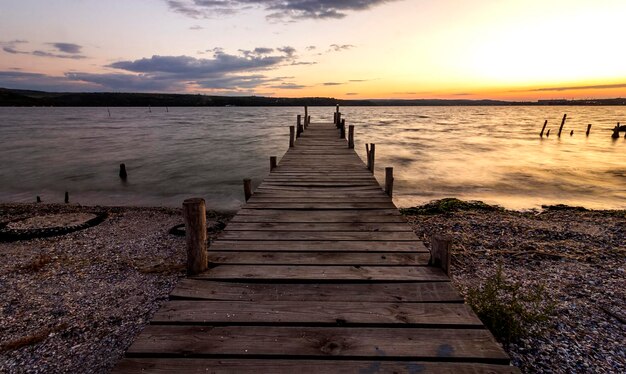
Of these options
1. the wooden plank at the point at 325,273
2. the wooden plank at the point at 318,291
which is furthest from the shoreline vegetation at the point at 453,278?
the wooden plank at the point at 318,291

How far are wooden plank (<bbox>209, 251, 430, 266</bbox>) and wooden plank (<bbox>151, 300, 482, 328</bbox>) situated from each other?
2.84ft

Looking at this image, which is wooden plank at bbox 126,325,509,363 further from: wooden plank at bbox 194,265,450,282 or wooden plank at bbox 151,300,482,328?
wooden plank at bbox 194,265,450,282

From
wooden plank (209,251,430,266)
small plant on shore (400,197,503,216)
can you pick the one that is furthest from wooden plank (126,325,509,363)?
small plant on shore (400,197,503,216)

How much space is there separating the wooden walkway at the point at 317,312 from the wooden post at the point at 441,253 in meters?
0.09

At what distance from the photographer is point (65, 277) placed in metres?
6.80

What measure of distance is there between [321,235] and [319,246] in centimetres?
42

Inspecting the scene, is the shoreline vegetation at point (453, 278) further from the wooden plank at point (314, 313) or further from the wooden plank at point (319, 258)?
the wooden plank at point (314, 313)

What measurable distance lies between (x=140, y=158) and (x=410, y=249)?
1127 inches

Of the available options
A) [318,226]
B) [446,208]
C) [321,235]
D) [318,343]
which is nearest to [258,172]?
[446,208]

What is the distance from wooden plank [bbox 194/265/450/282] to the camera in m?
3.69

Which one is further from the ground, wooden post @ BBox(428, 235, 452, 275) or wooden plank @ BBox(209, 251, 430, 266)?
wooden post @ BBox(428, 235, 452, 275)

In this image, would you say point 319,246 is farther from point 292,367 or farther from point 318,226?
point 292,367

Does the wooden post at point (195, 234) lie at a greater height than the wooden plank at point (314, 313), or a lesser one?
greater

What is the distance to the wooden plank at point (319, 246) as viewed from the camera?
14.7ft
